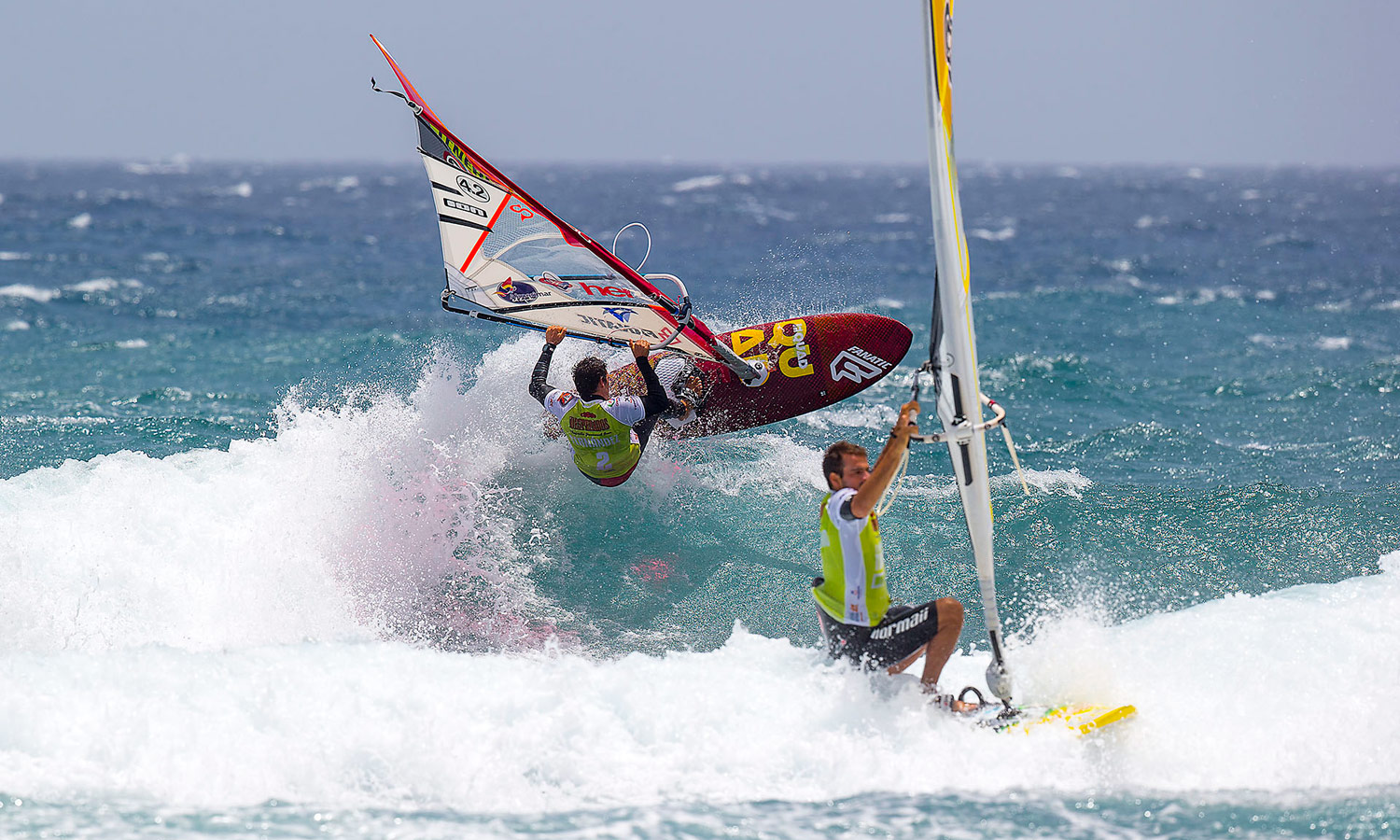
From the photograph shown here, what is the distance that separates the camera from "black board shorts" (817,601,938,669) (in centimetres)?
491

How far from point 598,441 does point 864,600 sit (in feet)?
10.8

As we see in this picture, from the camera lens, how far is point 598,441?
7.77 metres

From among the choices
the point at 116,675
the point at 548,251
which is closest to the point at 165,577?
the point at 116,675

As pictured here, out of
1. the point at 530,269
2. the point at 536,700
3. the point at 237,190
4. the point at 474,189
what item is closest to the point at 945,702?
the point at 536,700

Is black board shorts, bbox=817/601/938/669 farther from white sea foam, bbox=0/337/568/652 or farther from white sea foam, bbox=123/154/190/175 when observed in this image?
white sea foam, bbox=123/154/190/175

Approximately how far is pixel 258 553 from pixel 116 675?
1976 millimetres

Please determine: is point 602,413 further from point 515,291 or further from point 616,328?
point 515,291

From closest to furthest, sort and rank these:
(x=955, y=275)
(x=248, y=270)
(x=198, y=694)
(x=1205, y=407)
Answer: (x=955, y=275)
(x=198, y=694)
(x=1205, y=407)
(x=248, y=270)

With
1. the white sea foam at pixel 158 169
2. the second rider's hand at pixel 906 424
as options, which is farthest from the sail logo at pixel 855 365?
the white sea foam at pixel 158 169

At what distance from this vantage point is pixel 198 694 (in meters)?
5.04

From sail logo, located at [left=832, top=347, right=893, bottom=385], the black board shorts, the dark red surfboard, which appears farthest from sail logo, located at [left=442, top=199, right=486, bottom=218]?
the black board shorts

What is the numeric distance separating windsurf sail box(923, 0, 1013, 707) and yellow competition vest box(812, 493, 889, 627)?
43 cm

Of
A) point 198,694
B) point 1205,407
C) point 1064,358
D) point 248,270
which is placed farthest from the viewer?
point 248,270

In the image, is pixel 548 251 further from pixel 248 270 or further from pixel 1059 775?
pixel 248 270
